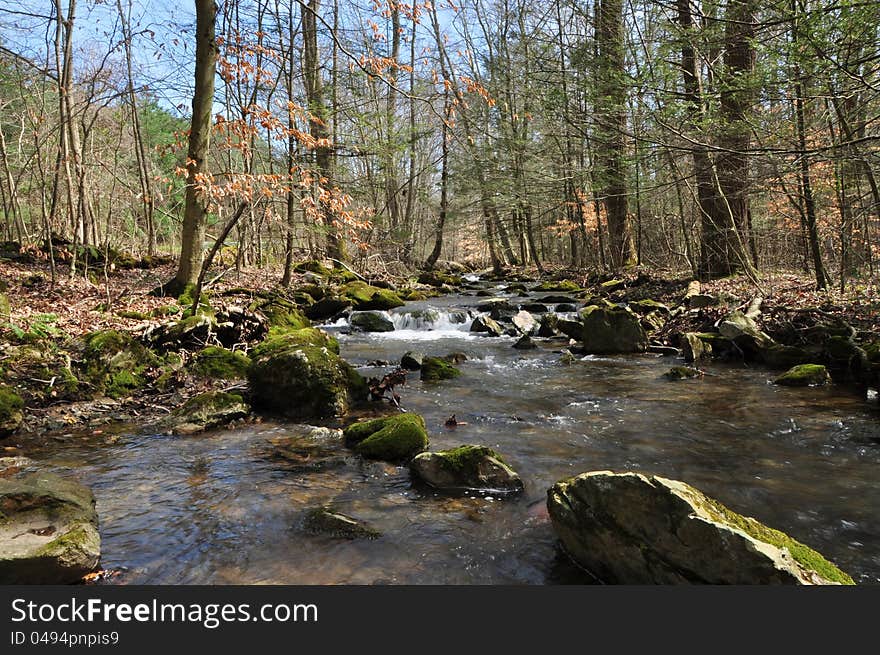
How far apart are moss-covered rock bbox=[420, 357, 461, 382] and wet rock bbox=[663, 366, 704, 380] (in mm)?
3412

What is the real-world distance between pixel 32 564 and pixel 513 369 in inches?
279

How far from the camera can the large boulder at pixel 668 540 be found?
2322mm

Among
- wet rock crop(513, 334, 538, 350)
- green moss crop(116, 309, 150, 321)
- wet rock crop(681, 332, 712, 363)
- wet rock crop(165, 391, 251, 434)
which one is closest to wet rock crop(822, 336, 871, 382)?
wet rock crop(681, 332, 712, 363)

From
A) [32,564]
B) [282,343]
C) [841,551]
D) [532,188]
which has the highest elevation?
[532,188]

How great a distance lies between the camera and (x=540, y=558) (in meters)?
3.22

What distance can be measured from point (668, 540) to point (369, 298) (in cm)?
1291

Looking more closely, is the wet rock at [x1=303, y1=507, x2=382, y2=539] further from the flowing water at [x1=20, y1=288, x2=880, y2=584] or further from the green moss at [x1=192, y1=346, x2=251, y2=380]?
the green moss at [x1=192, y1=346, x2=251, y2=380]

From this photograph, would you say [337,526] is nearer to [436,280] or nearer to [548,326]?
[548,326]

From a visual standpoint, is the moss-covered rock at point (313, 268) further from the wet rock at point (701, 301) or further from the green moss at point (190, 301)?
the wet rock at point (701, 301)

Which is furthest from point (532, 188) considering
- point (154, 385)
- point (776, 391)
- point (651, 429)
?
point (154, 385)

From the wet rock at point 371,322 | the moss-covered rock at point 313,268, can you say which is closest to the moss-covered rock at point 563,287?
the wet rock at point 371,322

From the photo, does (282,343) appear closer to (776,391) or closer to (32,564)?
(32,564)

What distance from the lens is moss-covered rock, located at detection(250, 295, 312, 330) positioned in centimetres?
989

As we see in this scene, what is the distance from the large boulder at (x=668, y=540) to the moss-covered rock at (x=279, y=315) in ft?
25.3
